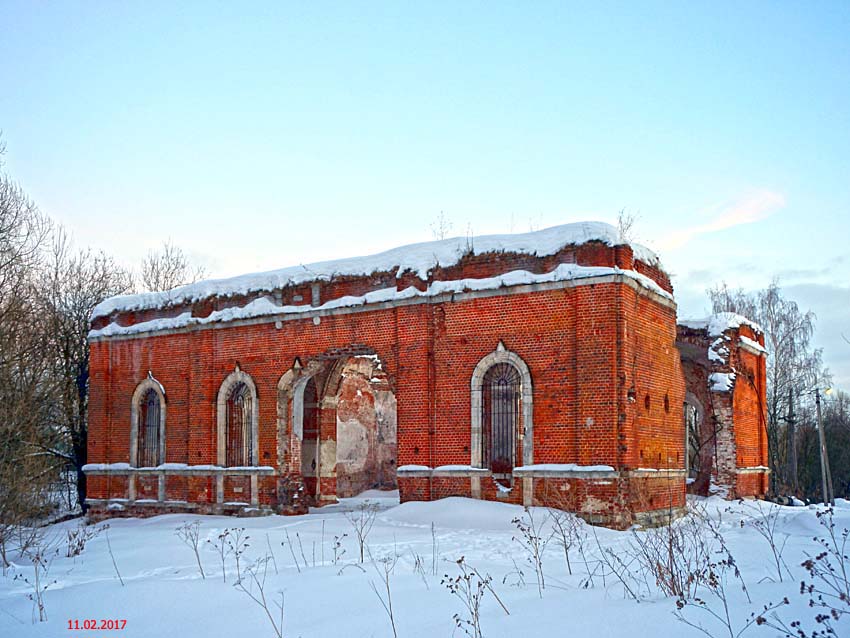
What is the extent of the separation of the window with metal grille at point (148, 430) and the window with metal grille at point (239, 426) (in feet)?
8.43

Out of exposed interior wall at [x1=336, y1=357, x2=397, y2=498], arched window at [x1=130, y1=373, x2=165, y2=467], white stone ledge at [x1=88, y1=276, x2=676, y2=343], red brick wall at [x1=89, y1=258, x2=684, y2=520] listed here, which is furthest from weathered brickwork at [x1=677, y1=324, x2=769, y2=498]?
arched window at [x1=130, y1=373, x2=165, y2=467]

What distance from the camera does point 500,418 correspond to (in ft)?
53.2

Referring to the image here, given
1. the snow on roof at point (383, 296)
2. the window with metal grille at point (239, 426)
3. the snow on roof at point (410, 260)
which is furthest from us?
the window with metal grille at point (239, 426)

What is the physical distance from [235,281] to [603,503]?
10466 millimetres

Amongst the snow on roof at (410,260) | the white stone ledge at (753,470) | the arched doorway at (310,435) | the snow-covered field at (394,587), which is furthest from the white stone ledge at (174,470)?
the white stone ledge at (753,470)

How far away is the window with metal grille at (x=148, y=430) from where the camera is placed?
21656 millimetres

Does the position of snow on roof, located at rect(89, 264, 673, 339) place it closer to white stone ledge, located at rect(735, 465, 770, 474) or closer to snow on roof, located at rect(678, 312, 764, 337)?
snow on roof, located at rect(678, 312, 764, 337)

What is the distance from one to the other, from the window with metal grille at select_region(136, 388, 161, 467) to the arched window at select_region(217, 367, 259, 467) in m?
2.48

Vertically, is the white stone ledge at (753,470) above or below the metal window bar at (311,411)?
below

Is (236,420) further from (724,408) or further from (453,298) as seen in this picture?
(724,408)

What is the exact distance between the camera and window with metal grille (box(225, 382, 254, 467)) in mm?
19891

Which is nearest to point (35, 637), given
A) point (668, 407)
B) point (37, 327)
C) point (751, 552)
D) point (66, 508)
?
point (751, 552)

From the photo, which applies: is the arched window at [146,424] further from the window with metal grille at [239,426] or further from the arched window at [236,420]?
the window with metal grille at [239,426]

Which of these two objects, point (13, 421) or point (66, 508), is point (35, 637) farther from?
point (66, 508)
